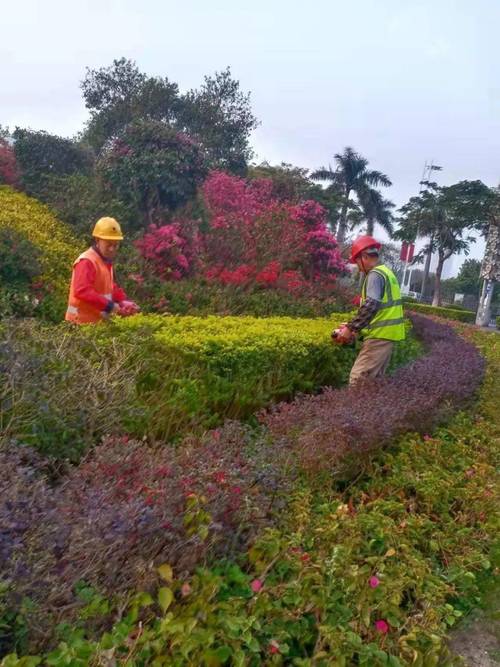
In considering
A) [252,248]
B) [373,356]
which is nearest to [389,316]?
[373,356]

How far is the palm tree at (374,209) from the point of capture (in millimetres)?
38812

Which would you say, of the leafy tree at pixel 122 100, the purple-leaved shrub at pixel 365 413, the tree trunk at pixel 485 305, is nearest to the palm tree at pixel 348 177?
the tree trunk at pixel 485 305

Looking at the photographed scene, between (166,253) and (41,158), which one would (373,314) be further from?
(41,158)

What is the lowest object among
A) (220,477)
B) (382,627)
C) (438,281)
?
(382,627)

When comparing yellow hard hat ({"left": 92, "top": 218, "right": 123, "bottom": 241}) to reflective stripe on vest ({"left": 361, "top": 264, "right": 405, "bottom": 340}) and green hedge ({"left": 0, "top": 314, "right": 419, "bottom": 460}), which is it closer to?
green hedge ({"left": 0, "top": 314, "right": 419, "bottom": 460})

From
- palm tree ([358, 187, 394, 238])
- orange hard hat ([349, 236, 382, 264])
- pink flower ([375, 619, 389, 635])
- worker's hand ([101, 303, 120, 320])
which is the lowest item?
pink flower ([375, 619, 389, 635])

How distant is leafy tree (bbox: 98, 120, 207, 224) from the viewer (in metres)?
10.9

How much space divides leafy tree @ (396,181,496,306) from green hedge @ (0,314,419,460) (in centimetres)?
3908

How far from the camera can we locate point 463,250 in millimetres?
46594

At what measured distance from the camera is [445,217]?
45.1 m

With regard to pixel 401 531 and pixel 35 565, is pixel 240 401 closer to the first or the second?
pixel 401 531

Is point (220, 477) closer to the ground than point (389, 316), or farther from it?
closer to the ground

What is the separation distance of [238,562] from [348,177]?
37437 millimetres

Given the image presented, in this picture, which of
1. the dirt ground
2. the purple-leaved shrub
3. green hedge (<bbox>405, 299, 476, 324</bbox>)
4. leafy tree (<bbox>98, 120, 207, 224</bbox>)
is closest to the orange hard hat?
the purple-leaved shrub
